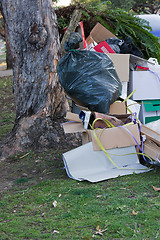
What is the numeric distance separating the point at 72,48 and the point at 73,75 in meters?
0.35

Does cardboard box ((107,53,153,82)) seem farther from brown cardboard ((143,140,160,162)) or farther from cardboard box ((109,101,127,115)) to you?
brown cardboard ((143,140,160,162))

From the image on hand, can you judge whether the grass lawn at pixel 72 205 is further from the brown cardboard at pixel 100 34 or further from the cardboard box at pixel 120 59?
the brown cardboard at pixel 100 34

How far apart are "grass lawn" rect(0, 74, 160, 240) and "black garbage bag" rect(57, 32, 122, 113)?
812mm

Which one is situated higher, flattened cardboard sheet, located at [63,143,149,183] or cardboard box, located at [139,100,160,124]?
cardboard box, located at [139,100,160,124]

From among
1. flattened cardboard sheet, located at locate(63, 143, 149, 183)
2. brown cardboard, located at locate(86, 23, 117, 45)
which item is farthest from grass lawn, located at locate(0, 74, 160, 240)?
brown cardboard, located at locate(86, 23, 117, 45)

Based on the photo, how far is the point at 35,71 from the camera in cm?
446

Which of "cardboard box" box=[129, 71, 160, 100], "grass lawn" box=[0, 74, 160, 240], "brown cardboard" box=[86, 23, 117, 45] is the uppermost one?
"brown cardboard" box=[86, 23, 117, 45]

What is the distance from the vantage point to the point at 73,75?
4.00m

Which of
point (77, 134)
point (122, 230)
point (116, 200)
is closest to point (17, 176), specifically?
point (77, 134)

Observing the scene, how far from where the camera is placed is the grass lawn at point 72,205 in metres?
2.23

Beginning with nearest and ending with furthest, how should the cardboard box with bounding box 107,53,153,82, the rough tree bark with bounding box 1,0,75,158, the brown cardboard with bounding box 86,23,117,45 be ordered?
the rough tree bark with bounding box 1,0,75,158
the cardboard box with bounding box 107,53,153,82
the brown cardboard with bounding box 86,23,117,45

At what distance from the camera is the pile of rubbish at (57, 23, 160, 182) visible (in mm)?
3445

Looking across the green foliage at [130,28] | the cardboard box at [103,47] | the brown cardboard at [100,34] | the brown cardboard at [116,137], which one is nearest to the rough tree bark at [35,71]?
the cardboard box at [103,47]

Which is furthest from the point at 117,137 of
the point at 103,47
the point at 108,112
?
the point at 103,47
